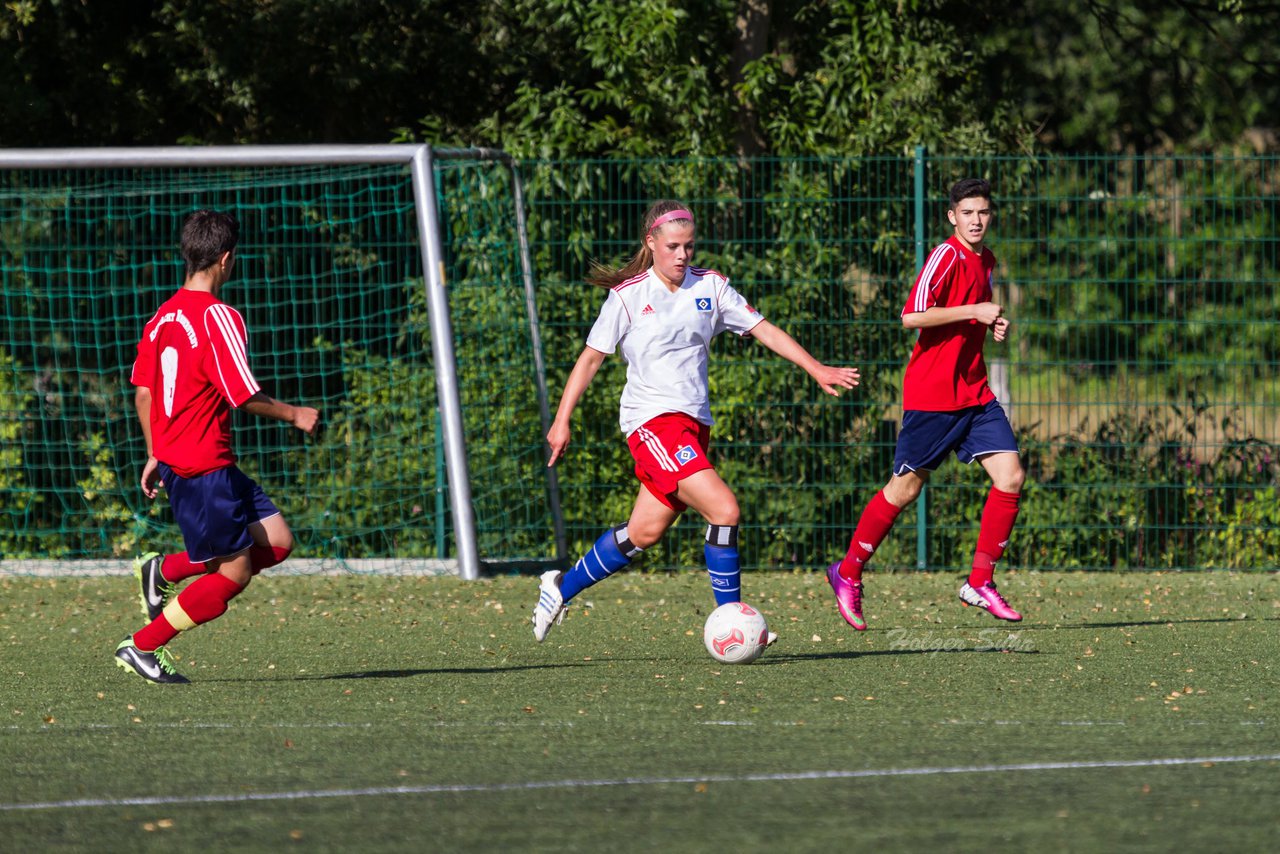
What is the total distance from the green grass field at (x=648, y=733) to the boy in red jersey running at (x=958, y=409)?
0.29 meters

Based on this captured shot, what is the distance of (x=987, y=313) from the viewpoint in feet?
24.3

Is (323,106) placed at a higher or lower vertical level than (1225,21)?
lower

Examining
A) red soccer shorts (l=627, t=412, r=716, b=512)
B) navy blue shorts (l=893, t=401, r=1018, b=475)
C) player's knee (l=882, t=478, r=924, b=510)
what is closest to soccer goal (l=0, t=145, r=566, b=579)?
player's knee (l=882, t=478, r=924, b=510)

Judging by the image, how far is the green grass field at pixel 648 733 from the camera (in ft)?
13.8

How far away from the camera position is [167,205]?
12914 millimetres

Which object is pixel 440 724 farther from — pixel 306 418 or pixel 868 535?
pixel 868 535

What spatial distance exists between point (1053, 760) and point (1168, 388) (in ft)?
20.1

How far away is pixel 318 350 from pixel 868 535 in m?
4.87

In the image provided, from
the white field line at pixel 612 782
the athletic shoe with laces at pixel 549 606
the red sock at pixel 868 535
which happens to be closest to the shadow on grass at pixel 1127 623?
the red sock at pixel 868 535

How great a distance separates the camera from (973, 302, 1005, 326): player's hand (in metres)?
7.35

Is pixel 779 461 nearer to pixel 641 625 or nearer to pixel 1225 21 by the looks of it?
pixel 641 625

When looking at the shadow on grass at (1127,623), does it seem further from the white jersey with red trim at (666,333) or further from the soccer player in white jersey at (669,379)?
the white jersey with red trim at (666,333)

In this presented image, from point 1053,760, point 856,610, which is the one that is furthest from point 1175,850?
point 856,610

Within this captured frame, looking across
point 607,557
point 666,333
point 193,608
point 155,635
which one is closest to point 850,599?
point 607,557
